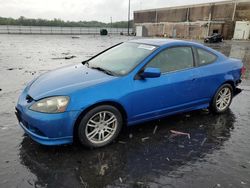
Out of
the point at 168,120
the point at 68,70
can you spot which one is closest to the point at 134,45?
the point at 68,70

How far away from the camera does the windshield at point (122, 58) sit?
385 centimetres

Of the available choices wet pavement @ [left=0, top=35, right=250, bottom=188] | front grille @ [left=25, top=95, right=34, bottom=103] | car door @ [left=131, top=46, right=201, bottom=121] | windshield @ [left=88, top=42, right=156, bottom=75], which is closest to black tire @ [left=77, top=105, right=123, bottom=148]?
wet pavement @ [left=0, top=35, right=250, bottom=188]

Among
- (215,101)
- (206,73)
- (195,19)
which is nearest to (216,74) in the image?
(206,73)

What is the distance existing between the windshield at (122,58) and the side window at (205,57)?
1.07m

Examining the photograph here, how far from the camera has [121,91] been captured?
11.4 ft

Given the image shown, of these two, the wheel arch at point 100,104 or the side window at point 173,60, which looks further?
the side window at point 173,60

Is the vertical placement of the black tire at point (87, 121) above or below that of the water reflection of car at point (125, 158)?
above

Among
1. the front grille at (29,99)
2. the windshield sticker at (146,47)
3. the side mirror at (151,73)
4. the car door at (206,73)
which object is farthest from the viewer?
the car door at (206,73)

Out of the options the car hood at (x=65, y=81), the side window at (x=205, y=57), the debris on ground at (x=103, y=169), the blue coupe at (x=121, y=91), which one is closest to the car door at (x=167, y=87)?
the blue coupe at (x=121, y=91)

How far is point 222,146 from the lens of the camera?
12.1ft

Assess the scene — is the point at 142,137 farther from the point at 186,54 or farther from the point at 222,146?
the point at 186,54

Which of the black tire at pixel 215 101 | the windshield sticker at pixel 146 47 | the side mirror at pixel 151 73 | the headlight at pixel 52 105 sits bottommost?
the black tire at pixel 215 101

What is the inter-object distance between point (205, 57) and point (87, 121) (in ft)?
9.16

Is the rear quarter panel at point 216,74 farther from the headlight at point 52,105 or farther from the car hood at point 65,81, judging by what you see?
the headlight at point 52,105
